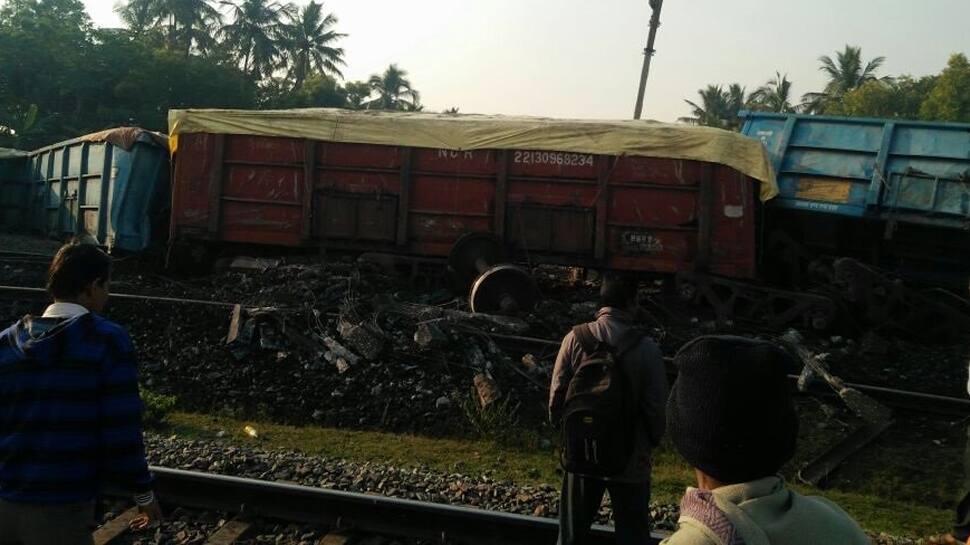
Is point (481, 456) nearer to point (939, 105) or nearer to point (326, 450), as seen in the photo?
point (326, 450)

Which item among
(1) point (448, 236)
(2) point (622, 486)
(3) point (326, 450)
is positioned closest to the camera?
(2) point (622, 486)

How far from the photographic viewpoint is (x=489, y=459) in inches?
248

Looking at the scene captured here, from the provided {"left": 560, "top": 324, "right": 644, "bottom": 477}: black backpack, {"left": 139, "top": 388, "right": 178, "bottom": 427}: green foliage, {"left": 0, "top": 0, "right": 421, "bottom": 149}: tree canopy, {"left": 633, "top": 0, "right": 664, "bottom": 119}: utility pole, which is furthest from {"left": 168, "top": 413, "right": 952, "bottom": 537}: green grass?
{"left": 0, "top": 0, "right": 421, "bottom": 149}: tree canopy

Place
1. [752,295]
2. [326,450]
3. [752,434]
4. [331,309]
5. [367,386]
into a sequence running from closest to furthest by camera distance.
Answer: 1. [752,434]
2. [326,450]
3. [367,386]
4. [331,309]
5. [752,295]

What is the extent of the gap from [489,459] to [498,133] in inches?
211

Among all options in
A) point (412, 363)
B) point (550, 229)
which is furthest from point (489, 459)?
point (550, 229)

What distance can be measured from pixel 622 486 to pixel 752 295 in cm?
711

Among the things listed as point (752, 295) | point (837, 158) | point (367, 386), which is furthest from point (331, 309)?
point (837, 158)

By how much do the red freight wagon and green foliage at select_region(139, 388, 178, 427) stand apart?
405 centimetres

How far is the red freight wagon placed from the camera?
33.5 ft

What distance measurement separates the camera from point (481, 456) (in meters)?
6.36

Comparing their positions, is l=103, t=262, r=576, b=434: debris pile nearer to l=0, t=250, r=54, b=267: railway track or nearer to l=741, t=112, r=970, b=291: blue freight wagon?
l=0, t=250, r=54, b=267: railway track

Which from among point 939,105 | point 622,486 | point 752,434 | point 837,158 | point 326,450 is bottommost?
point 326,450

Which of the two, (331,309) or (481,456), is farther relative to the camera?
(331,309)
